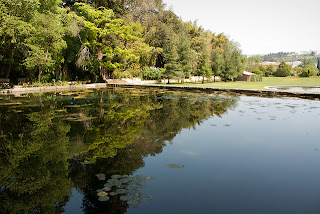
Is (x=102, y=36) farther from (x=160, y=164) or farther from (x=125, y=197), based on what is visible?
(x=125, y=197)

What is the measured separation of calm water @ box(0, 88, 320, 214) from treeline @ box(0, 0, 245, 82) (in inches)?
458

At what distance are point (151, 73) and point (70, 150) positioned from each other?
28.8 m

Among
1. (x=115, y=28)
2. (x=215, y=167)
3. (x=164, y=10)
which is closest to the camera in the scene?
(x=215, y=167)

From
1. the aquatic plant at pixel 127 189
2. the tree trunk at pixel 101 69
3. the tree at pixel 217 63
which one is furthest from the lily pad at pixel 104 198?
the tree at pixel 217 63

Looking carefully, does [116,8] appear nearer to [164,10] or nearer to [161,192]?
[164,10]

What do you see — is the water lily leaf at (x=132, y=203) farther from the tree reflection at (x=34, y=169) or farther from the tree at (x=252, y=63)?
the tree at (x=252, y=63)

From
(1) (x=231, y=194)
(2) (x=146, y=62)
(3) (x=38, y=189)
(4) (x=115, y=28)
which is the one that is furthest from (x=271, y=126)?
(2) (x=146, y=62)

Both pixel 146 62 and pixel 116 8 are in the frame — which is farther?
pixel 146 62

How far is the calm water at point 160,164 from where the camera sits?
11.9 ft

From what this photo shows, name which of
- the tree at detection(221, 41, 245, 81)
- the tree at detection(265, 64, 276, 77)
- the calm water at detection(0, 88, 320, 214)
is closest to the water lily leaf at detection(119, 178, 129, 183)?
the calm water at detection(0, 88, 320, 214)

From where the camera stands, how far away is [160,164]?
17.0ft

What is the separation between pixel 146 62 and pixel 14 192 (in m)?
33.4

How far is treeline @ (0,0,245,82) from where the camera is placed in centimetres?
1909

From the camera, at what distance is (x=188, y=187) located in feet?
13.6
